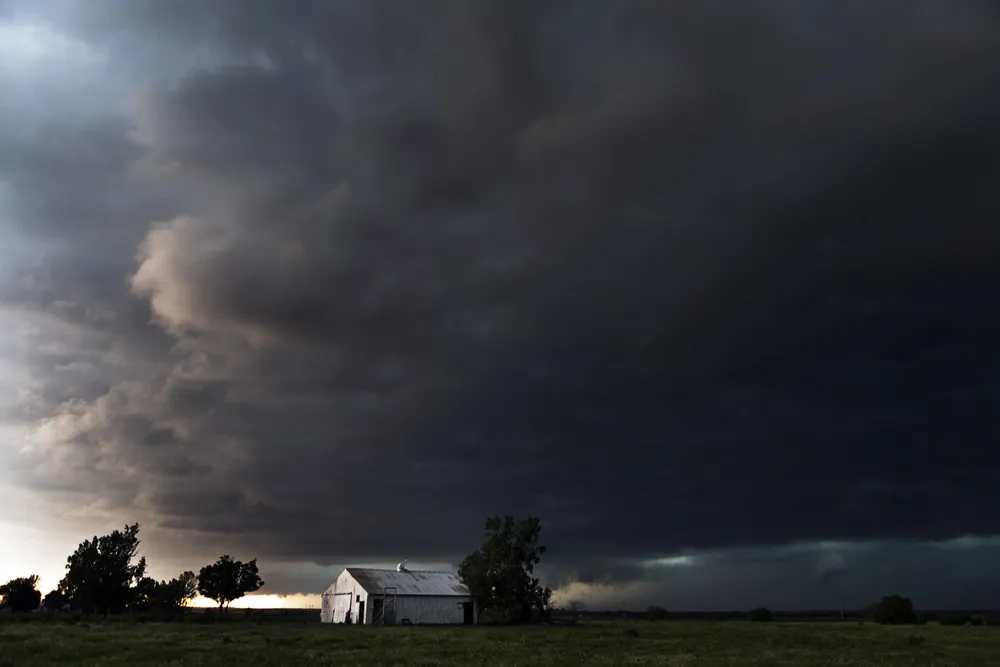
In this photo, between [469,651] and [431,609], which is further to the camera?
[431,609]

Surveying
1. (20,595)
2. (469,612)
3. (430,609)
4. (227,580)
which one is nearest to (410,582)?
(430,609)

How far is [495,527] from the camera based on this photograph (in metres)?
106

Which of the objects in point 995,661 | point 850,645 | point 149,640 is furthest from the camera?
point 850,645

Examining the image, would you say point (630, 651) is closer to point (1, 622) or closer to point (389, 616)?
point (389, 616)

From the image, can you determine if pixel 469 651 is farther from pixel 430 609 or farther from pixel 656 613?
pixel 656 613

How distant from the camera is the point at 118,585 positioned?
4338 inches

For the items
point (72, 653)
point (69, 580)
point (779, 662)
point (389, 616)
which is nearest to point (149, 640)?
point (72, 653)

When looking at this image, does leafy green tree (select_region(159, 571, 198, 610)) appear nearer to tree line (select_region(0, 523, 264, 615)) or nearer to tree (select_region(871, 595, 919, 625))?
tree line (select_region(0, 523, 264, 615))

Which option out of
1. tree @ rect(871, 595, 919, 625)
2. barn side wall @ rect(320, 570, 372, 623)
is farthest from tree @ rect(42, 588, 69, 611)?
tree @ rect(871, 595, 919, 625)

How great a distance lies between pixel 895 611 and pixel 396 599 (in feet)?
240

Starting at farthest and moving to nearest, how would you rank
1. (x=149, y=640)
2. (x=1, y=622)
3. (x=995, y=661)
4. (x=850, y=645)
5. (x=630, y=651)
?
(x=1, y=622), (x=850, y=645), (x=149, y=640), (x=630, y=651), (x=995, y=661)

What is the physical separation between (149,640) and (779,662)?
41.5m

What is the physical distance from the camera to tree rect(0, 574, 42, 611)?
142 m

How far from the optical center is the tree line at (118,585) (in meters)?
109
